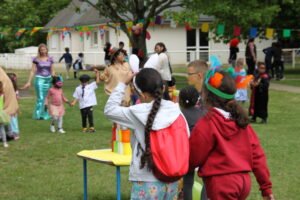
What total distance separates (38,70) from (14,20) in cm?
1879

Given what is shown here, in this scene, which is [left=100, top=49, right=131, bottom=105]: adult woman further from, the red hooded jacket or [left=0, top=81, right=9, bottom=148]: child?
the red hooded jacket

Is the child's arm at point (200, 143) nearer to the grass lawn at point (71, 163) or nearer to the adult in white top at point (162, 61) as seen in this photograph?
the grass lawn at point (71, 163)

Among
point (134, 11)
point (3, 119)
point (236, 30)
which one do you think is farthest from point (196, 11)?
point (3, 119)

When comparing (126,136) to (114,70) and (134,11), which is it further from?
(134,11)

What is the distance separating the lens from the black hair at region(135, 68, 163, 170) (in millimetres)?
4559

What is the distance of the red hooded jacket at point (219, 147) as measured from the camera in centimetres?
439

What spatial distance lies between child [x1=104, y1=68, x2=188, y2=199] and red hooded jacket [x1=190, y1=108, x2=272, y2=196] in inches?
11.5

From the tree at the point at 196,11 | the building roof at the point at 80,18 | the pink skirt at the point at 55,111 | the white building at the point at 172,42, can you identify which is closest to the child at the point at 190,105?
the pink skirt at the point at 55,111

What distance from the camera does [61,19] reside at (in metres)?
54.6

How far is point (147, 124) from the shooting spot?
15.0ft

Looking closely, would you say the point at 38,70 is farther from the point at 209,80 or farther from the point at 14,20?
the point at 14,20

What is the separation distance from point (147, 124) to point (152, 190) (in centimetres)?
50

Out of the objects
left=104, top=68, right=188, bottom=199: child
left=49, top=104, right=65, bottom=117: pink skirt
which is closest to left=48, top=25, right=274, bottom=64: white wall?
left=49, top=104, right=65, bottom=117: pink skirt

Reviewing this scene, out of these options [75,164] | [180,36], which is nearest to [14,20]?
[180,36]
